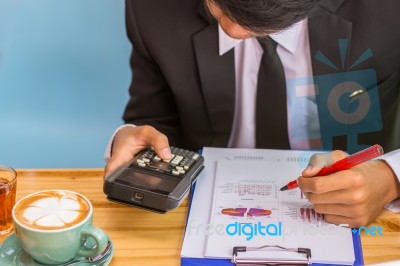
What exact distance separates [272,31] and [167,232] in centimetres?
34

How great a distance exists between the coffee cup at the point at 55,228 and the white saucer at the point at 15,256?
0.01 m

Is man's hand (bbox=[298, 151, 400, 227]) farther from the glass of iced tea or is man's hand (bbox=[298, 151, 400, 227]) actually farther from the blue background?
the blue background

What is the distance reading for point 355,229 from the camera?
1.00 metres

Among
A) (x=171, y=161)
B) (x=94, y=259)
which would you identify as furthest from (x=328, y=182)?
(x=94, y=259)

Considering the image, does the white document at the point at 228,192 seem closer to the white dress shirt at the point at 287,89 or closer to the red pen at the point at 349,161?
the red pen at the point at 349,161

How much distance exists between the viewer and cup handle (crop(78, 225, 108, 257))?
893mm

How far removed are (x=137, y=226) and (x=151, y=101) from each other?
0.46m

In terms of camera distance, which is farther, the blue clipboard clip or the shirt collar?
the shirt collar

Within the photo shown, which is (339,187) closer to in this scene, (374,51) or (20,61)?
(374,51)

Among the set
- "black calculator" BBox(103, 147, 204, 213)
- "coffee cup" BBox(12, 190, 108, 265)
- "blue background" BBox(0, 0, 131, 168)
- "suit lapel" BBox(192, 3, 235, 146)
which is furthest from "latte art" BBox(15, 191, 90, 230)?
"blue background" BBox(0, 0, 131, 168)

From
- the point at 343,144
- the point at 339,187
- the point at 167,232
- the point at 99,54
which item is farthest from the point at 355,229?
the point at 99,54

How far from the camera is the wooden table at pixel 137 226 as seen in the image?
0.96 metres

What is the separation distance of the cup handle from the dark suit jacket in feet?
1.64

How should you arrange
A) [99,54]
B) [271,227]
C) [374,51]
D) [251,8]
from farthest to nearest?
[99,54] < [374,51] < [271,227] < [251,8]
